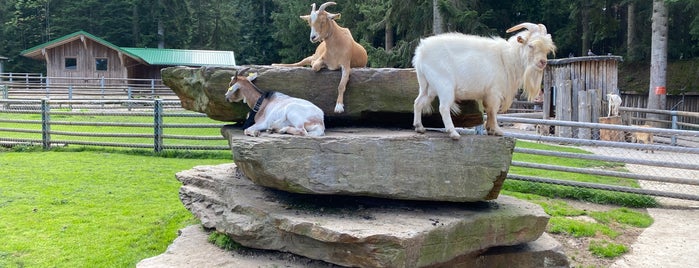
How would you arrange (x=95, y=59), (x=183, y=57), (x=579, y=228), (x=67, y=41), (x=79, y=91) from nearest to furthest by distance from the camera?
1. (x=579, y=228)
2. (x=79, y=91)
3. (x=67, y=41)
4. (x=95, y=59)
5. (x=183, y=57)

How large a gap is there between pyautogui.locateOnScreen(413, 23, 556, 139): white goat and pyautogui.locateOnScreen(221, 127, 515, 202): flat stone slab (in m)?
0.24

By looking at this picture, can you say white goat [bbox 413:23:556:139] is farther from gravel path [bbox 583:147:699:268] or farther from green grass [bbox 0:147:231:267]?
green grass [bbox 0:147:231:267]

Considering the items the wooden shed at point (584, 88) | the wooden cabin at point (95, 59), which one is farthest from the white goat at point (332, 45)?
the wooden cabin at point (95, 59)

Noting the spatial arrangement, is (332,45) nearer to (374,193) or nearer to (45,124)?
(374,193)

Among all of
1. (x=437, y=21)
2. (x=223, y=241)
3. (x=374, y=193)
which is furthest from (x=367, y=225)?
(x=437, y=21)

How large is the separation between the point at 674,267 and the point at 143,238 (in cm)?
551

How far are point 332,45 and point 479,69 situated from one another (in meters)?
1.48

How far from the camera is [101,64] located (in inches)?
1261

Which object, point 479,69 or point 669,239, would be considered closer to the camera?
point 479,69

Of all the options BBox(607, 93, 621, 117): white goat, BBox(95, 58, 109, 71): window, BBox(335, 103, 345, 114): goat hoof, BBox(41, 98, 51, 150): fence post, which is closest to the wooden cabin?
BBox(95, 58, 109, 71): window

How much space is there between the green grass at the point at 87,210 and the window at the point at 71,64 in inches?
912

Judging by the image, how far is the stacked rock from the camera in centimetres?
456

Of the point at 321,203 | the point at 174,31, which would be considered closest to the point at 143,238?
the point at 321,203

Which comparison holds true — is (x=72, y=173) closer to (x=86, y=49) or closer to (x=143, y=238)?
(x=143, y=238)
